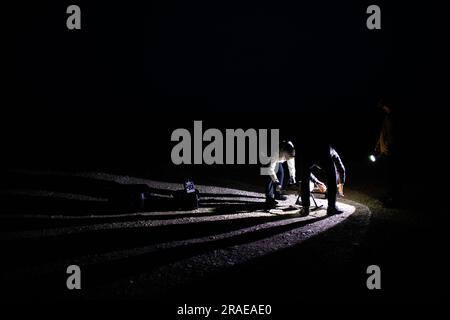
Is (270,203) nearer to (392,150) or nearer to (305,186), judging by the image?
(305,186)

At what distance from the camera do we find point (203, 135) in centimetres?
2261

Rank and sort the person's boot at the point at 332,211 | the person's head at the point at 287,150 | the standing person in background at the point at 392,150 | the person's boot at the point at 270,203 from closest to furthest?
the person's boot at the point at 332,211, the person's head at the point at 287,150, the standing person in background at the point at 392,150, the person's boot at the point at 270,203

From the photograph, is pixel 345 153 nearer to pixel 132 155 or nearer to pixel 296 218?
pixel 132 155

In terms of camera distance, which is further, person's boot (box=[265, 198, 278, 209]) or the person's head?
person's boot (box=[265, 198, 278, 209])

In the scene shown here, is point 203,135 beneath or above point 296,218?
above

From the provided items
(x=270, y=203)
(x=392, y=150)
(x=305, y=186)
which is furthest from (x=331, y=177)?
(x=392, y=150)

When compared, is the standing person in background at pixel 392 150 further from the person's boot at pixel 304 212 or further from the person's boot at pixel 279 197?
the person's boot at pixel 279 197

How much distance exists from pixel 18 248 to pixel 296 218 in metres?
4.95

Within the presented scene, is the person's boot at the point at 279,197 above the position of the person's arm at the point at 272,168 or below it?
below

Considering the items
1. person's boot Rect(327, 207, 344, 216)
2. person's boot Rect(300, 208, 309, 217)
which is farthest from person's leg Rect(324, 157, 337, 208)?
person's boot Rect(300, 208, 309, 217)

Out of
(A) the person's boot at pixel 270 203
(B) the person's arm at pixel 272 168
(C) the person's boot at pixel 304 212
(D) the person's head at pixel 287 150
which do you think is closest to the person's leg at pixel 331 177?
(C) the person's boot at pixel 304 212

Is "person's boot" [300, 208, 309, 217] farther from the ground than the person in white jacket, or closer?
closer

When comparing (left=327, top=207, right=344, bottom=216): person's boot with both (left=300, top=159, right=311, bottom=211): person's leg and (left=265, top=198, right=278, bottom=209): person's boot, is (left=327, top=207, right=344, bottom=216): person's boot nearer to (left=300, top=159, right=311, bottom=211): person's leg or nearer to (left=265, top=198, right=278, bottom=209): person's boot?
(left=300, top=159, right=311, bottom=211): person's leg
